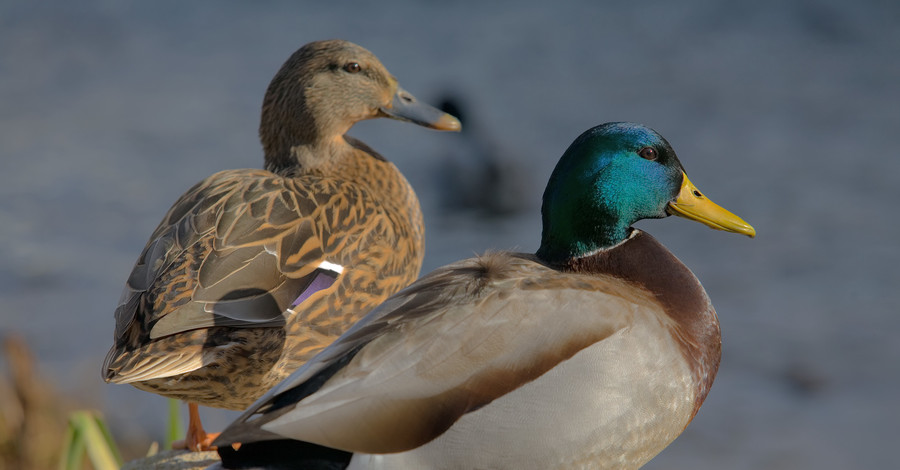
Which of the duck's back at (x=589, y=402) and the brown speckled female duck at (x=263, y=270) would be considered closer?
the duck's back at (x=589, y=402)

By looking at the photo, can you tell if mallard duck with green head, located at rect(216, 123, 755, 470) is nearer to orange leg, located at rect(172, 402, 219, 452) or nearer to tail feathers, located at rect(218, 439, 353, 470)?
tail feathers, located at rect(218, 439, 353, 470)

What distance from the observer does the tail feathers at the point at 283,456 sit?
262 centimetres

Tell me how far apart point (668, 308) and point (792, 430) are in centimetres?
349

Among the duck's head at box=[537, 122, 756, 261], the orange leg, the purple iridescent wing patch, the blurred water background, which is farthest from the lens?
the blurred water background

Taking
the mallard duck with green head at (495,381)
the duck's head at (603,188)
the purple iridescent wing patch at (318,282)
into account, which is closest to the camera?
the mallard duck with green head at (495,381)

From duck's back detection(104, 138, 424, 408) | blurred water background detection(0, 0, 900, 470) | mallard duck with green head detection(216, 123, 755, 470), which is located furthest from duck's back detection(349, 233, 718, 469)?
blurred water background detection(0, 0, 900, 470)

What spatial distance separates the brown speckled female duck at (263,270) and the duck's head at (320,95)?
13 millimetres

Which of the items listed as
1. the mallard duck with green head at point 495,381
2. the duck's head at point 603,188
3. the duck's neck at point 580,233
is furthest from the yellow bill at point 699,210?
the mallard duck with green head at point 495,381

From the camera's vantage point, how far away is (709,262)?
740 cm

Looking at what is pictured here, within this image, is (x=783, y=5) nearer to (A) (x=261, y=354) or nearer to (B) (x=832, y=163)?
(B) (x=832, y=163)

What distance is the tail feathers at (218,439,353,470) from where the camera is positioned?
2.62 meters

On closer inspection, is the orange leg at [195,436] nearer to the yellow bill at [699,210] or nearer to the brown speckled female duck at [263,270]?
the brown speckled female duck at [263,270]

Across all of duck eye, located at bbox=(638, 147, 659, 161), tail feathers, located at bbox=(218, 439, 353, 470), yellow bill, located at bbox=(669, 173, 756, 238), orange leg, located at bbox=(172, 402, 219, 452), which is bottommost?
orange leg, located at bbox=(172, 402, 219, 452)

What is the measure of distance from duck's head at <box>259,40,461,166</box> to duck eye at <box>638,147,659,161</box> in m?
1.73
